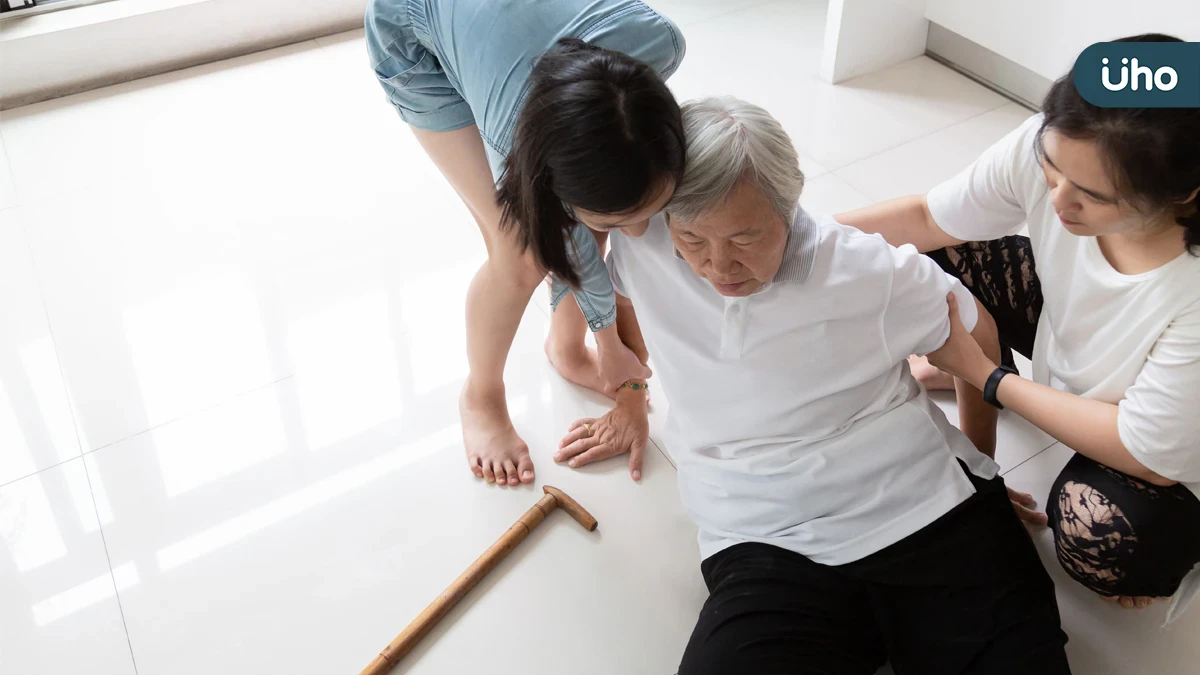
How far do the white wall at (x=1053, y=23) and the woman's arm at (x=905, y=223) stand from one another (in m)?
0.92

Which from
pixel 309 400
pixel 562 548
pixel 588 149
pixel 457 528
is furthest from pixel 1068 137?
pixel 309 400

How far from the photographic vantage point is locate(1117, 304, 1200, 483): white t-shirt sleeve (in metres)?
1.20

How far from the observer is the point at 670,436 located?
1568 mm

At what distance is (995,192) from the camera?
4.83 feet

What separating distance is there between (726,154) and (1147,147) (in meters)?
0.48

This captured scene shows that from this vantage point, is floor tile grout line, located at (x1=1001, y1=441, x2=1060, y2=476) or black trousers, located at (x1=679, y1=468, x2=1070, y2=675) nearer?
black trousers, located at (x1=679, y1=468, x2=1070, y2=675)

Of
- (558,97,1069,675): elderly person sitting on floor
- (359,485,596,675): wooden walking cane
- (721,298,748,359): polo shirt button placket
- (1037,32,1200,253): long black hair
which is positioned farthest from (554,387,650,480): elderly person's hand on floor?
(1037,32,1200,253): long black hair

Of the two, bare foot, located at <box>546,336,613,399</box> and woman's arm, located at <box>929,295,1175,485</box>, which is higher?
woman's arm, located at <box>929,295,1175,485</box>

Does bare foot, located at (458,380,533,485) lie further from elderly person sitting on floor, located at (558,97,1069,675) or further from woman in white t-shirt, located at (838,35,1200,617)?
woman in white t-shirt, located at (838,35,1200,617)

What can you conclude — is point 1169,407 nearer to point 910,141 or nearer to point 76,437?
point 910,141

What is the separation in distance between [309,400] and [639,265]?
91 cm

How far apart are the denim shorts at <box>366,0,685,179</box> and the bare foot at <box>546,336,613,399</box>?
0.61m

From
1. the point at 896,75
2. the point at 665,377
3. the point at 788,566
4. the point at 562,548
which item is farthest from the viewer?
the point at 896,75

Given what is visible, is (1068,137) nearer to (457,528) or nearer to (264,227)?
(457,528)
